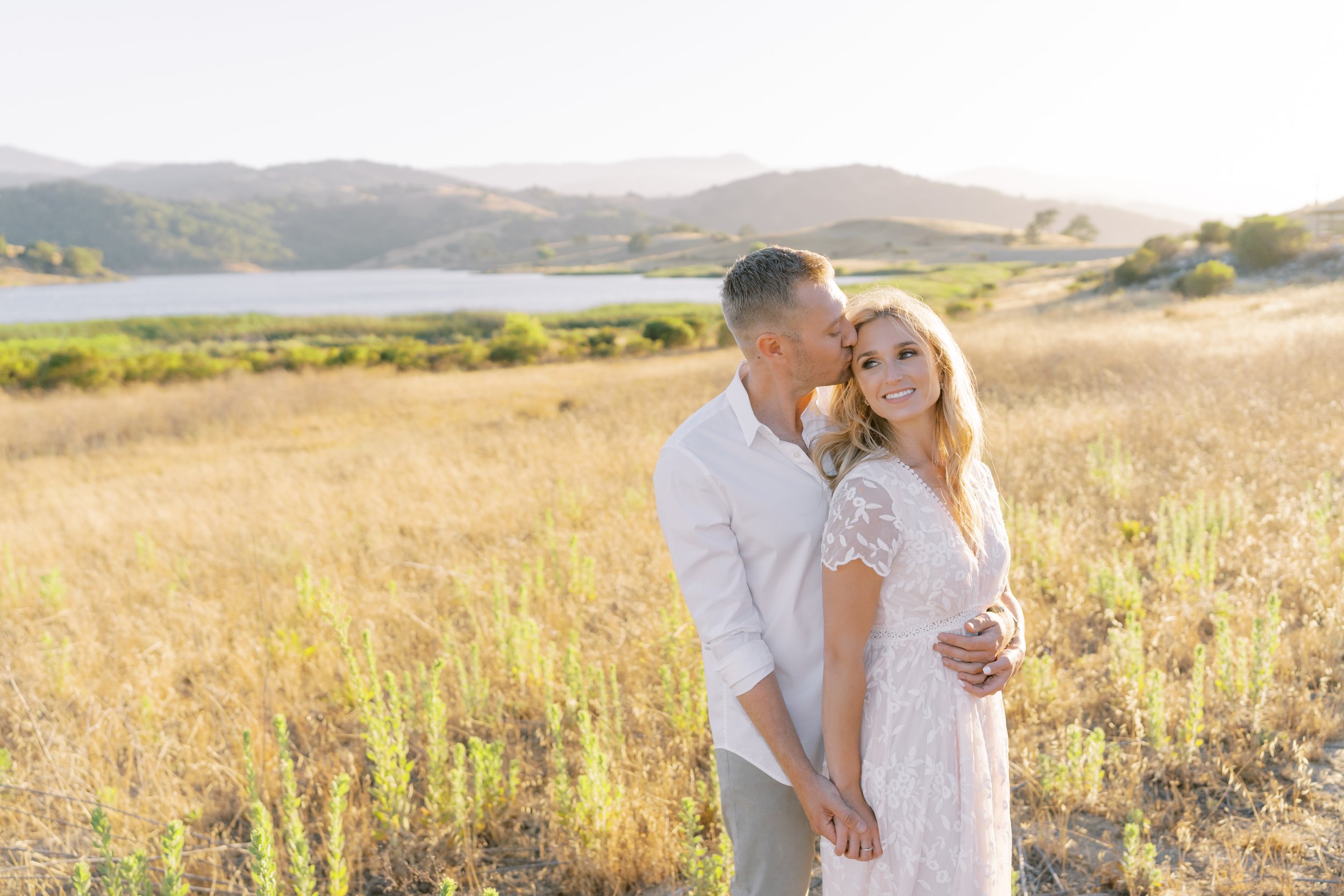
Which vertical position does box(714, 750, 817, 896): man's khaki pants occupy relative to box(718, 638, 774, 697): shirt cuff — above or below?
below

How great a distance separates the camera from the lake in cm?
5656

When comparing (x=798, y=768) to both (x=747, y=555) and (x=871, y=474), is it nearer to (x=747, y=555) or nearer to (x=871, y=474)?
(x=747, y=555)

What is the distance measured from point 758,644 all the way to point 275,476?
9.85 m

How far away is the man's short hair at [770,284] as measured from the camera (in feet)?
5.89

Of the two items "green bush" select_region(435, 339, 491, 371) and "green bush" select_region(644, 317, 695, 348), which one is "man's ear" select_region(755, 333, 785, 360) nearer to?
"green bush" select_region(435, 339, 491, 371)

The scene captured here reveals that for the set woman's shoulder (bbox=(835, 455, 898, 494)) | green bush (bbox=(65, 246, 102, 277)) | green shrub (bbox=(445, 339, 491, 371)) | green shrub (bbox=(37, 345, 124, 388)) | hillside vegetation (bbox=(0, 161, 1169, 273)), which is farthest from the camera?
hillside vegetation (bbox=(0, 161, 1169, 273))

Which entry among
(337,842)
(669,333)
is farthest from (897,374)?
(669,333)

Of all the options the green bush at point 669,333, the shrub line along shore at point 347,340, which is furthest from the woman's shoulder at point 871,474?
the green bush at point 669,333

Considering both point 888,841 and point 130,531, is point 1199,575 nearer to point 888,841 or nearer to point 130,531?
point 888,841

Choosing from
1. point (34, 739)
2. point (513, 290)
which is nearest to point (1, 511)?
point (34, 739)

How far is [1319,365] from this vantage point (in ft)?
29.9

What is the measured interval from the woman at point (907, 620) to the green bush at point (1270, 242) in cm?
3858

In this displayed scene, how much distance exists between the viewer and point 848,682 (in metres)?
1.71

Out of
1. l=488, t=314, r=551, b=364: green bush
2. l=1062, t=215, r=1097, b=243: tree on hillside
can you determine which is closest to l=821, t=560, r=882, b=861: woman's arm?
l=488, t=314, r=551, b=364: green bush
